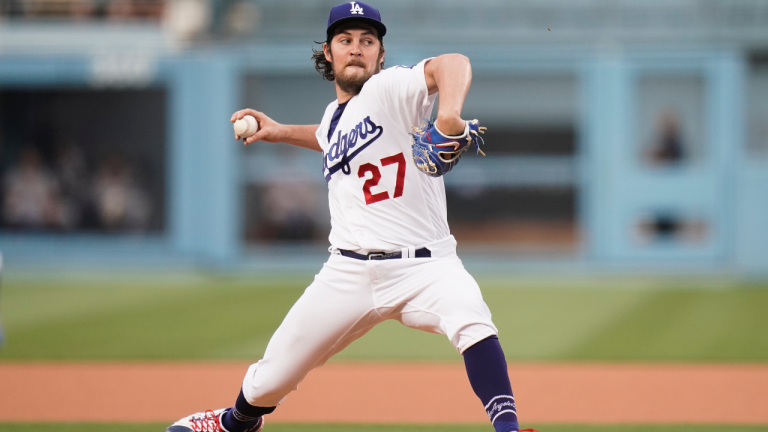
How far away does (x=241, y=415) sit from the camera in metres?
3.53

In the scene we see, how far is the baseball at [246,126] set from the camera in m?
3.41

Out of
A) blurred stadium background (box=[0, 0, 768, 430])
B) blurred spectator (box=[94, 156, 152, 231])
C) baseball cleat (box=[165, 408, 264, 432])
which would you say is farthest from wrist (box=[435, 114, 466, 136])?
blurred spectator (box=[94, 156, 152, 231])

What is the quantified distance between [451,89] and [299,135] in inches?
44.5

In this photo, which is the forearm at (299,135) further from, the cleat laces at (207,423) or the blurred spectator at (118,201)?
the blurred spectator at (118,201)

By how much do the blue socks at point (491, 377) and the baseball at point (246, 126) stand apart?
1240 millimetres

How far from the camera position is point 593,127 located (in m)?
12.5

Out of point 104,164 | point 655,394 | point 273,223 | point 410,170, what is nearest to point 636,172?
point 273,223

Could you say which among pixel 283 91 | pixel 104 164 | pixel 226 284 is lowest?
pixel 226 284

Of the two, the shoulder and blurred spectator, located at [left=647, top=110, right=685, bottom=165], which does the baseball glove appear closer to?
the shoulder

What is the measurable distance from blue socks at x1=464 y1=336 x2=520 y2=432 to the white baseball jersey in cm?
47

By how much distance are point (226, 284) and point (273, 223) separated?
98.5 inches

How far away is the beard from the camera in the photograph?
128 inches

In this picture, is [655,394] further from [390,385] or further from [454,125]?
[454,125]

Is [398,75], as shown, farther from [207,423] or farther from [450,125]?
[207,423]
